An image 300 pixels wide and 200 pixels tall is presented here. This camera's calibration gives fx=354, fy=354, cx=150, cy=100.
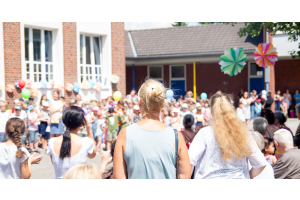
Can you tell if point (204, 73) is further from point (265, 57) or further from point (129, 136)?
point (129, 136)

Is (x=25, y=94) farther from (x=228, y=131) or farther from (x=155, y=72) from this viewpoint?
(x=155, y=72)

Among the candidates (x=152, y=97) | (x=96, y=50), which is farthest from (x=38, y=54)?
(x=152, y=97)

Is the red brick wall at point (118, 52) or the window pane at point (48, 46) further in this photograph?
the red brick wall at point (118, 52)

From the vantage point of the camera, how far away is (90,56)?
54.0 feet

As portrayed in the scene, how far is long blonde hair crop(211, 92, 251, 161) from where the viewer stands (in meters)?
2.83

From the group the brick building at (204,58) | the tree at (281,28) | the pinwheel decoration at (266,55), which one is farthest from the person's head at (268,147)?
the brick building at (204,58)

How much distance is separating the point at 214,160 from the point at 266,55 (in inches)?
299

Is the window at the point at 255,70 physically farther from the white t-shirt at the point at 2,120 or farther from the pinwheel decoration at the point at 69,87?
the white t-shirt at the point at 2,120

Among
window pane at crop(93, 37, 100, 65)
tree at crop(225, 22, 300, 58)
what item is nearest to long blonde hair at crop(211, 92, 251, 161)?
tree at crop(225, 22, 300, 58)

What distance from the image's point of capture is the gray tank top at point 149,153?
255 cm

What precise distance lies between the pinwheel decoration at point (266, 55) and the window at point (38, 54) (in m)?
8.75

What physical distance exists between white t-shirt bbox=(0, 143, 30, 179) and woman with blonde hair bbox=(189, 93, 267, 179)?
1780mm

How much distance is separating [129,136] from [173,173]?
429mm
